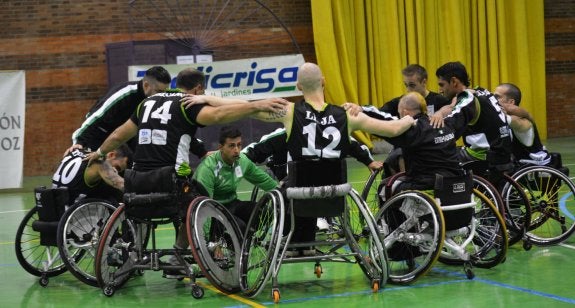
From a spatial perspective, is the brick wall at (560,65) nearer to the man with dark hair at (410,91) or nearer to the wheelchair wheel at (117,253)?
the man with dark hair at (410,91)

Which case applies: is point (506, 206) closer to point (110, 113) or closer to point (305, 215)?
point (305, 215)

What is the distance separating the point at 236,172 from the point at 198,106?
3.67 feet

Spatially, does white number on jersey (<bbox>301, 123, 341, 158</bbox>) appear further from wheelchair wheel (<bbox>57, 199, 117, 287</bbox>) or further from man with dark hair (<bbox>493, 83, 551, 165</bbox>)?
man with dark hair (<bbox>493, 83, 551, 165</bbox>)

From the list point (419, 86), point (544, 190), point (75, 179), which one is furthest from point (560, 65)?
point (75, 179)

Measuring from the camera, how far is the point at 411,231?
5.86 meters

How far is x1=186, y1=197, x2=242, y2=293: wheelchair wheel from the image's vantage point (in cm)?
527

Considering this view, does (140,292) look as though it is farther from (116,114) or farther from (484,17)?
(484,17)

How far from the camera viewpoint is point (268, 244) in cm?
546

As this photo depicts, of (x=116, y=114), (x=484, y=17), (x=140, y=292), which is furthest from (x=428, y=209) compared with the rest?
(x=484, y=17)

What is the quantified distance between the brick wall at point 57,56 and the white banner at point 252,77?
6.81 ft

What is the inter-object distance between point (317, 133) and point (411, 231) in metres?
1.00

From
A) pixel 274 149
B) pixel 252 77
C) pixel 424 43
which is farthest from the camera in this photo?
pixel 424 43

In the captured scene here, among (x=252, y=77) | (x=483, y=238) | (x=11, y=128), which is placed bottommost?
(x=483, y=238)

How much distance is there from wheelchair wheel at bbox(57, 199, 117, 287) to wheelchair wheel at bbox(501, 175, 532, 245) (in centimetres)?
284
